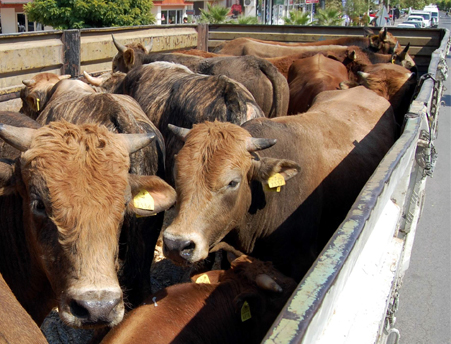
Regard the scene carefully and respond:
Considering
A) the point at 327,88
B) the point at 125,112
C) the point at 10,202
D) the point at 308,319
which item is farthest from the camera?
the point at 327,88

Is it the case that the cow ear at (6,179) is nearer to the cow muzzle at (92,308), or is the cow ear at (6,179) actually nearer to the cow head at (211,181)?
the cow muzzle at (92,308)

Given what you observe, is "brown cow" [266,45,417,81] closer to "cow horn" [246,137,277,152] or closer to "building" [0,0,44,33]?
"cow horn" [246,137,277,152]

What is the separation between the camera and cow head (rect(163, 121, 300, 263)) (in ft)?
10.2

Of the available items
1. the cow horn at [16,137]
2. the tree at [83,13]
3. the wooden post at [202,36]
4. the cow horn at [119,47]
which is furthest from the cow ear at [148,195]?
the tree at [83,13]

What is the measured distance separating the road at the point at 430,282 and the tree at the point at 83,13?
16759 millimetres

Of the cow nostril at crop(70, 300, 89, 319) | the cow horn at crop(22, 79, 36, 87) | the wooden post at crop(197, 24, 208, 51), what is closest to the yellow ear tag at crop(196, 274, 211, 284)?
the cow nostril at crop(70, 300, 89, 319)

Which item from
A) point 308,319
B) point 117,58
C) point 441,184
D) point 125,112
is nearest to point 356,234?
point 308,319

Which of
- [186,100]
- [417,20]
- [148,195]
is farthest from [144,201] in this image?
[417,20]

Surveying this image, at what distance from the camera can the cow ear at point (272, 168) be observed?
11.2ft

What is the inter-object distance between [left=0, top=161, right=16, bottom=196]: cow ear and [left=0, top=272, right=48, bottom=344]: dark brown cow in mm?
747

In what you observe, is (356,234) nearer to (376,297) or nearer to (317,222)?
(376,297)

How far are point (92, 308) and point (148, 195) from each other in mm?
813

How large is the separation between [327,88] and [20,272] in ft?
16.0

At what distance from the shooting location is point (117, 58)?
7.42m
